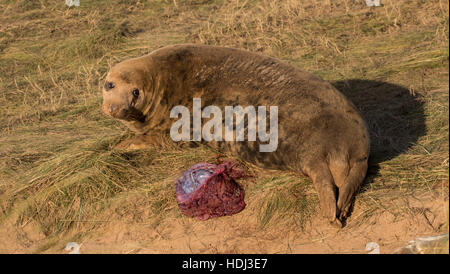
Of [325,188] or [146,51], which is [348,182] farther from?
[146,51]

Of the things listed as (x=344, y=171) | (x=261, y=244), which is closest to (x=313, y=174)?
(x=344, y=171)

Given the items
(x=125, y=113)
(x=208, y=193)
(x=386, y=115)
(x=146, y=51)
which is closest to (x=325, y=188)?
(x=208, y=193)

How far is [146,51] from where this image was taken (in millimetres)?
8172

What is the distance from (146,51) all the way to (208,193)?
3913mm

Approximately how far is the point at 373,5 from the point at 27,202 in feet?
19.6

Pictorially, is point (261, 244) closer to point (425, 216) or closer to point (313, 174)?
point (313, 174)

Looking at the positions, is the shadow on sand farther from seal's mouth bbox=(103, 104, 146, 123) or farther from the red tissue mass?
seal's mouth bbox=(103, 104, 146, 123)

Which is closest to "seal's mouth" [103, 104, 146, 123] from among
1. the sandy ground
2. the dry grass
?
the dry grass

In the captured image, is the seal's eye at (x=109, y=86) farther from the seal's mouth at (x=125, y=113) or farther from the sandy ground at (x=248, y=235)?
the sandy ground at (x=248, y=235)

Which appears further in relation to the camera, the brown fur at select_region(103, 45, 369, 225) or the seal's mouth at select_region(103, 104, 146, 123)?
the seal's mouth at select_region(103, 104, 146, 123)

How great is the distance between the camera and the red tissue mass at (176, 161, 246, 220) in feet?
15.5

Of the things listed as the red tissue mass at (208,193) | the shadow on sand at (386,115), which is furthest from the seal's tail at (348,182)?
the red tissue mass at (208,193)

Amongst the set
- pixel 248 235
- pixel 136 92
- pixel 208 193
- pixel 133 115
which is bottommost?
pixel 248 235

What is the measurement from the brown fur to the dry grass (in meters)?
0.21
